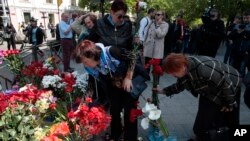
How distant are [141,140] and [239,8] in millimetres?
20394

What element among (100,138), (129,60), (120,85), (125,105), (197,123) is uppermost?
(129,60)

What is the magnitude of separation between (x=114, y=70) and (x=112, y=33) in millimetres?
679

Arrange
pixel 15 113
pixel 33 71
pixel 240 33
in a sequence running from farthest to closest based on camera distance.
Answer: pixel 240 33 < pixel 33 71 < pixel 15 113

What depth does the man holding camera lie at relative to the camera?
6.30m

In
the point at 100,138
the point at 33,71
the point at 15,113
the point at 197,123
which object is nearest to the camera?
the point at 15,113

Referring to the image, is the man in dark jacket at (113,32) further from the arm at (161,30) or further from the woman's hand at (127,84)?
the arm at (161,30)

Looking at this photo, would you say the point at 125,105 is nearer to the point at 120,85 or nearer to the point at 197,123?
the point at 120,85

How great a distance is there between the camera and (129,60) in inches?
114

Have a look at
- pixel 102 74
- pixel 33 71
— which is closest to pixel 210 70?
pixel 102 74

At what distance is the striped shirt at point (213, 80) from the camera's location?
9.50ft

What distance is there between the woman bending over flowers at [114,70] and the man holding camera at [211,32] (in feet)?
11.6

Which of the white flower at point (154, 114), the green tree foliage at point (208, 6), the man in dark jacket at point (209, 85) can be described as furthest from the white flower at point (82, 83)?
the green tree foliage at point (208, 6)

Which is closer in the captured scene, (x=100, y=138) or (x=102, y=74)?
(x=102, y=74)

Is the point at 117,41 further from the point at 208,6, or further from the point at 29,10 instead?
the point at 29,10
